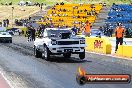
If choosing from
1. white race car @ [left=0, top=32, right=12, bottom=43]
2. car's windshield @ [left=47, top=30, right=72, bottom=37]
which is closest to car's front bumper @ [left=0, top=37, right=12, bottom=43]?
white race car @ [left=0, top=32, right=12, bottom=43]

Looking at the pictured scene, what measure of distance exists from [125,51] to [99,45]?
4735 millimetres

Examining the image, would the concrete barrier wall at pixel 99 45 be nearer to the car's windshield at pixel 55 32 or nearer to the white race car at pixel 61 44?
the white race car at pixel 61 44

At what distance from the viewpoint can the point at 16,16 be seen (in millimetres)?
94625

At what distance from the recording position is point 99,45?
90.5 feet

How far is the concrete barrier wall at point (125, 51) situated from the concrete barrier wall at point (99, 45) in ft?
6.11

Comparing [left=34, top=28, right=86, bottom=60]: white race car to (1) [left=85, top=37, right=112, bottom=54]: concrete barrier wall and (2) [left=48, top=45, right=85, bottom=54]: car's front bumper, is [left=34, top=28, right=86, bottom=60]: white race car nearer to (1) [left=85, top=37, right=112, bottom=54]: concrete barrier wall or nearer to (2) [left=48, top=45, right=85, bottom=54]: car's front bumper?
(2) [left=48, top=45, right=85, bottom=54]: car's front bumper

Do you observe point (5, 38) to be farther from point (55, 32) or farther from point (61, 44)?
point (61, 44)

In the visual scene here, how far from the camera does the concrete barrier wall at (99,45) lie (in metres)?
26.1

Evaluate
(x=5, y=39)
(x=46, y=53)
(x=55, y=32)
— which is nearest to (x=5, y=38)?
(x=5, y=39)

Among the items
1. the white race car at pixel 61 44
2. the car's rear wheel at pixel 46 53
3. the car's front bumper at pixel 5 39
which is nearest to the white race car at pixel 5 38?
the car's front bumper at pixel 5 39

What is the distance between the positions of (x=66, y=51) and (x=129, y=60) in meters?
3.34

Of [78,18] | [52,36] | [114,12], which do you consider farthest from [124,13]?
[52,36]

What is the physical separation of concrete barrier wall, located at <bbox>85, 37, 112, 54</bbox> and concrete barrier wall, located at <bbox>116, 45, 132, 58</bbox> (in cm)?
186

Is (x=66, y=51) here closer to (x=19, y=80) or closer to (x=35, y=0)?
(x=19, y=80)
